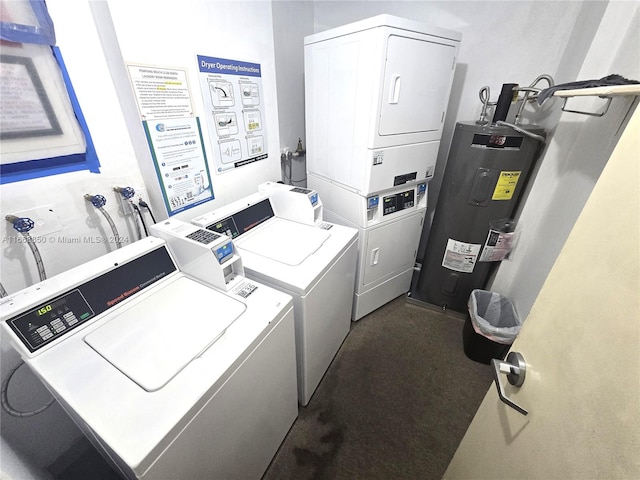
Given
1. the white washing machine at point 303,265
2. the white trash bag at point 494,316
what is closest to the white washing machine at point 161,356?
the white washing machine at point 303,265

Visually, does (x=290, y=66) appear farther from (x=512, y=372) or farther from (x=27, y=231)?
(x=512, y=372)

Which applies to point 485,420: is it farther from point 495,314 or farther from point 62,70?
point 62,70

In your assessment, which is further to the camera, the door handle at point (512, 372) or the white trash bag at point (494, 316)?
the white trash bag at point (494, 316)

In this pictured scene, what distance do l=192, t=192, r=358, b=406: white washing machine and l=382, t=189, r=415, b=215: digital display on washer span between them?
16.0 inches

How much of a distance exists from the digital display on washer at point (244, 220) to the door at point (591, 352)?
4.00 feet

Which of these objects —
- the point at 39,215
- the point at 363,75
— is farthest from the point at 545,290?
the point at 39,215

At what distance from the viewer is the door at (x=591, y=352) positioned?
41cm

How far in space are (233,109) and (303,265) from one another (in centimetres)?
94

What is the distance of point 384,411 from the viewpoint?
1.50 metres

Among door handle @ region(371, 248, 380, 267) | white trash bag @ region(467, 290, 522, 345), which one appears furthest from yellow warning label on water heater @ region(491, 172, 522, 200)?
door handle @ region(371, 248, 380, 267)

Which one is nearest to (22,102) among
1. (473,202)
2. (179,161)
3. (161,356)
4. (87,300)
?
(179,161)

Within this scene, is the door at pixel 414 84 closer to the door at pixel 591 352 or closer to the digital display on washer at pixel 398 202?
the digital display on washer at pixel 398 202

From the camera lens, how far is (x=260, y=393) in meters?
0.97

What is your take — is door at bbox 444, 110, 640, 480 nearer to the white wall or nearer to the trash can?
the trash can
